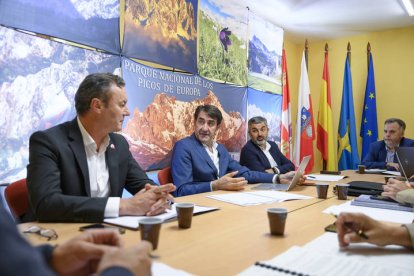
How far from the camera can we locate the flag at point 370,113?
4969mm

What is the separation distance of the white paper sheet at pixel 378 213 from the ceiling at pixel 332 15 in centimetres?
320

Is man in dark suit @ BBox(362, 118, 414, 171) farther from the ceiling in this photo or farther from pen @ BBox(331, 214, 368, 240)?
pen @ BBox(331, 214, 368, 240)

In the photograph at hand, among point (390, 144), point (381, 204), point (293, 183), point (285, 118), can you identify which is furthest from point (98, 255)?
point (285, 118)

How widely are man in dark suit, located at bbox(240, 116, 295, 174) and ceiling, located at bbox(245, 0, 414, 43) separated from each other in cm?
165

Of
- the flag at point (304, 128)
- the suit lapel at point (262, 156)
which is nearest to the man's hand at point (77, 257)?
the suit lapel at point (262, 156)

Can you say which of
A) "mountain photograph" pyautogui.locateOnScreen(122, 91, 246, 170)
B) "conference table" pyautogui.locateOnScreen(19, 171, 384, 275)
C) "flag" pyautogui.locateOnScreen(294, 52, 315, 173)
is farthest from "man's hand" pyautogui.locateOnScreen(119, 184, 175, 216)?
"flag" pyautogui.locateOnScreen(294, 52, 315, 173)

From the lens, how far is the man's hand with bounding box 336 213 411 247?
966 mm

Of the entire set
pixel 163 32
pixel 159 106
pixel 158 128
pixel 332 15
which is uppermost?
pixel 332 15

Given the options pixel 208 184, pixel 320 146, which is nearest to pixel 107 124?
pixel 208 184

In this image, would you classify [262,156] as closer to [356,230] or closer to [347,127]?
[347,127]

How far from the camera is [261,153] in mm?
3521

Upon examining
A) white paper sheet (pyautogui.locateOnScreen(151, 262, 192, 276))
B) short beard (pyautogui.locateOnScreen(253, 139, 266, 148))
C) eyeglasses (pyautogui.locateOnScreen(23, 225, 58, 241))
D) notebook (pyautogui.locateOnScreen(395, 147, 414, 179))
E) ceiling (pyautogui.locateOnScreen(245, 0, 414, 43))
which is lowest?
white paper sheet (pyautogui.locateOnScreen(151, 262, 192, 276))

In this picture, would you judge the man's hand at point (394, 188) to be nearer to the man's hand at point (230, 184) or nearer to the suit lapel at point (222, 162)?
the man's hand at point (230, 184)

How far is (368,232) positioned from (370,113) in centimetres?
456
